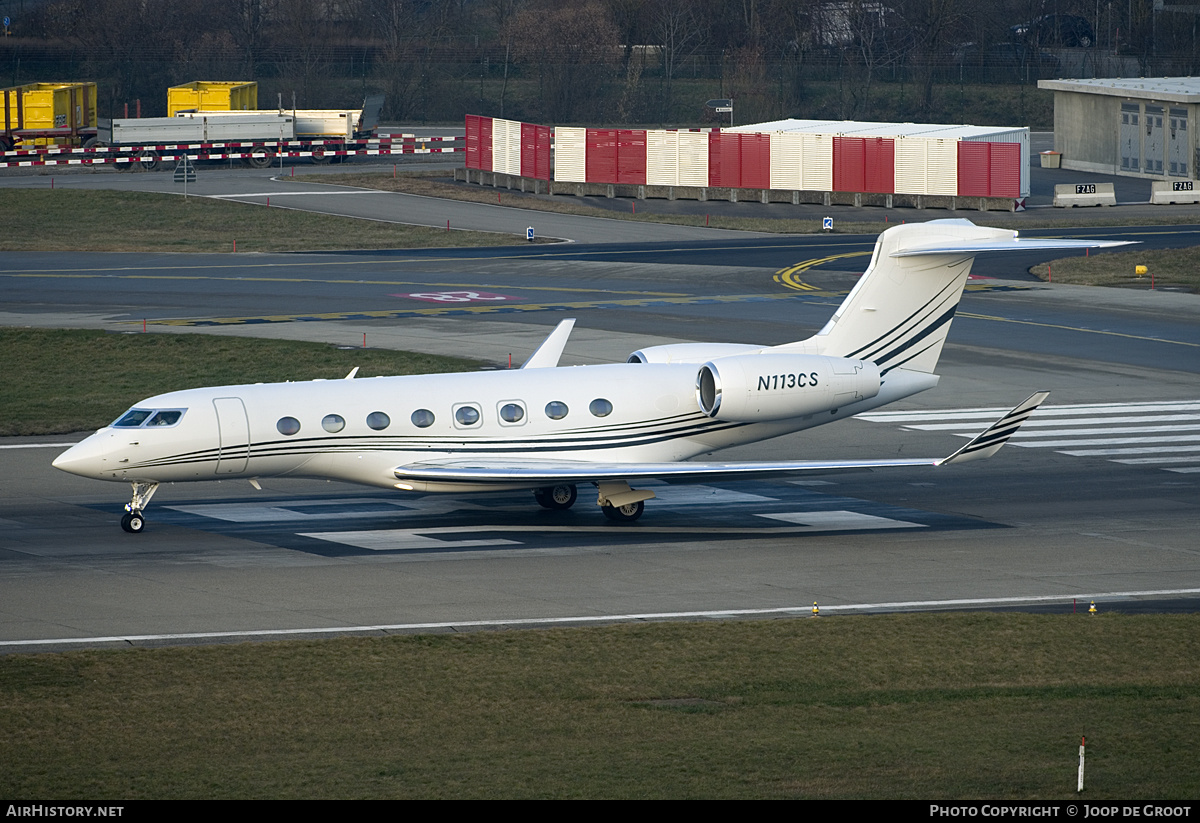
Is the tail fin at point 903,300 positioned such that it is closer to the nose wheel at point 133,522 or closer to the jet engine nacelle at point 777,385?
the jet engine nacelle at point 777,385

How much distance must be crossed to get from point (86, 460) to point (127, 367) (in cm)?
1676

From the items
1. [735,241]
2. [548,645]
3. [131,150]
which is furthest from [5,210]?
[548,645]

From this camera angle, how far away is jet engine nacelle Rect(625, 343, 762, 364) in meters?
30.3

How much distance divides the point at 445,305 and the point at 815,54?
83.3 metres

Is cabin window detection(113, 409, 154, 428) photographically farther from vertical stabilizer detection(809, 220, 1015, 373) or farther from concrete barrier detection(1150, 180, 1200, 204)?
concrete barrier detection(1150, 180, 1200, 204)

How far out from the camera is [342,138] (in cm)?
9644

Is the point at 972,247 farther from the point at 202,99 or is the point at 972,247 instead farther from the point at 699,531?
the point at 202,99

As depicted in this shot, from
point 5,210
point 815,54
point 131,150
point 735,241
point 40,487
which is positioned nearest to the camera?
point 40,487

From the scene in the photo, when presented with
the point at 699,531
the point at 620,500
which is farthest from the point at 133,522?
the point at 699,531

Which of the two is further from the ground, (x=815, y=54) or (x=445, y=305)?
(x=815, y=54)

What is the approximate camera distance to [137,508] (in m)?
27.3

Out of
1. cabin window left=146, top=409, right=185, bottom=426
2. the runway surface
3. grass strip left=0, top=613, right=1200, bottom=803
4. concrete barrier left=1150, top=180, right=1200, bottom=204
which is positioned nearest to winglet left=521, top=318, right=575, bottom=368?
the runway surface

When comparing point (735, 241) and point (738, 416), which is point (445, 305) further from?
point (738, 416)

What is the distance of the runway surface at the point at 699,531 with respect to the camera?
2323cm
